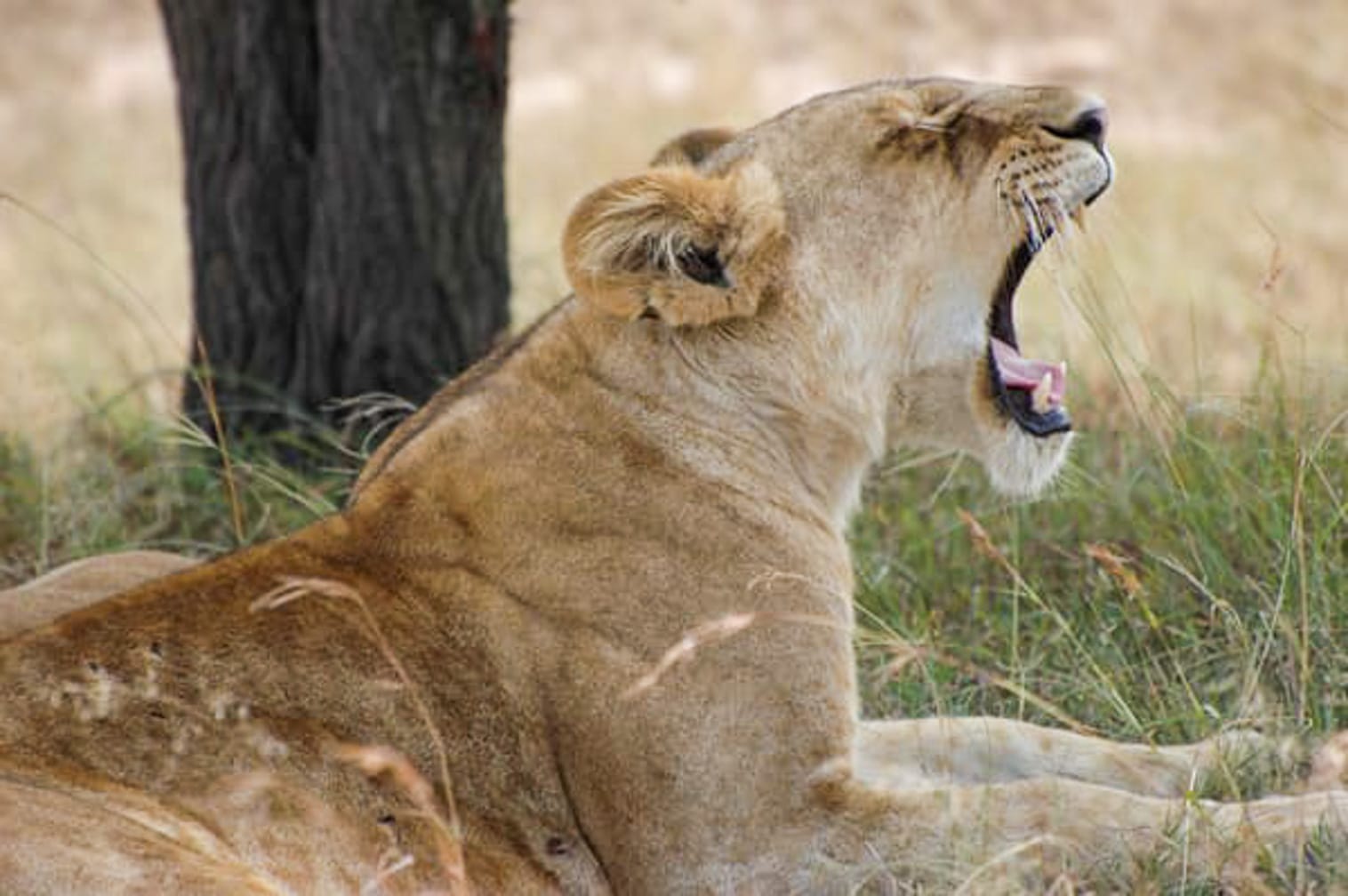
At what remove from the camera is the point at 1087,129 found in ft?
10.9

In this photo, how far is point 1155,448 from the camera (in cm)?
433

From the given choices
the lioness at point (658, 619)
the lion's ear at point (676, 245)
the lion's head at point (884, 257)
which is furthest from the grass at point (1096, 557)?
the lion's ear at point (676, 245)

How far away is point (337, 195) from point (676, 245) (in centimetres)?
176

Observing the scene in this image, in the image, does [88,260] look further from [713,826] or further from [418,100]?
[713,826]

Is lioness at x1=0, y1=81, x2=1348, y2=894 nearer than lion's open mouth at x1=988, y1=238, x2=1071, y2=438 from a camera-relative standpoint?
Yes

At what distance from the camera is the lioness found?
2855mm

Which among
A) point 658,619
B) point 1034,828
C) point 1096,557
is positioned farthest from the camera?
point 1096,557

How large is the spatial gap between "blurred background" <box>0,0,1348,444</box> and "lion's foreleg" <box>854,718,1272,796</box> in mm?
2742

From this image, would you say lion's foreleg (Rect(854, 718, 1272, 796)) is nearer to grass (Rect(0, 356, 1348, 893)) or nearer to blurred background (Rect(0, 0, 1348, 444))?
grass (Rect(0, 356, 1348, 893))

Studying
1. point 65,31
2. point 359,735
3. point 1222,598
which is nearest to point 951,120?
point 1222,598

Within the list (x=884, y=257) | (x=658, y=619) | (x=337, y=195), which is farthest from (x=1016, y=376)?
(x=337, y=195)

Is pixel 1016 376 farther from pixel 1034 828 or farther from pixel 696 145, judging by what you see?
pixel 1034 828

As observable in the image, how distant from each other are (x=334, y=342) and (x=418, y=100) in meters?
0.55

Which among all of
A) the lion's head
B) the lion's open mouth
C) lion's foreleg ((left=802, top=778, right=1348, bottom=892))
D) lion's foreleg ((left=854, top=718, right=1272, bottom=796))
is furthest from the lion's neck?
lion's foreleg ((left=802, top=778, right=1348, bottom=892))
